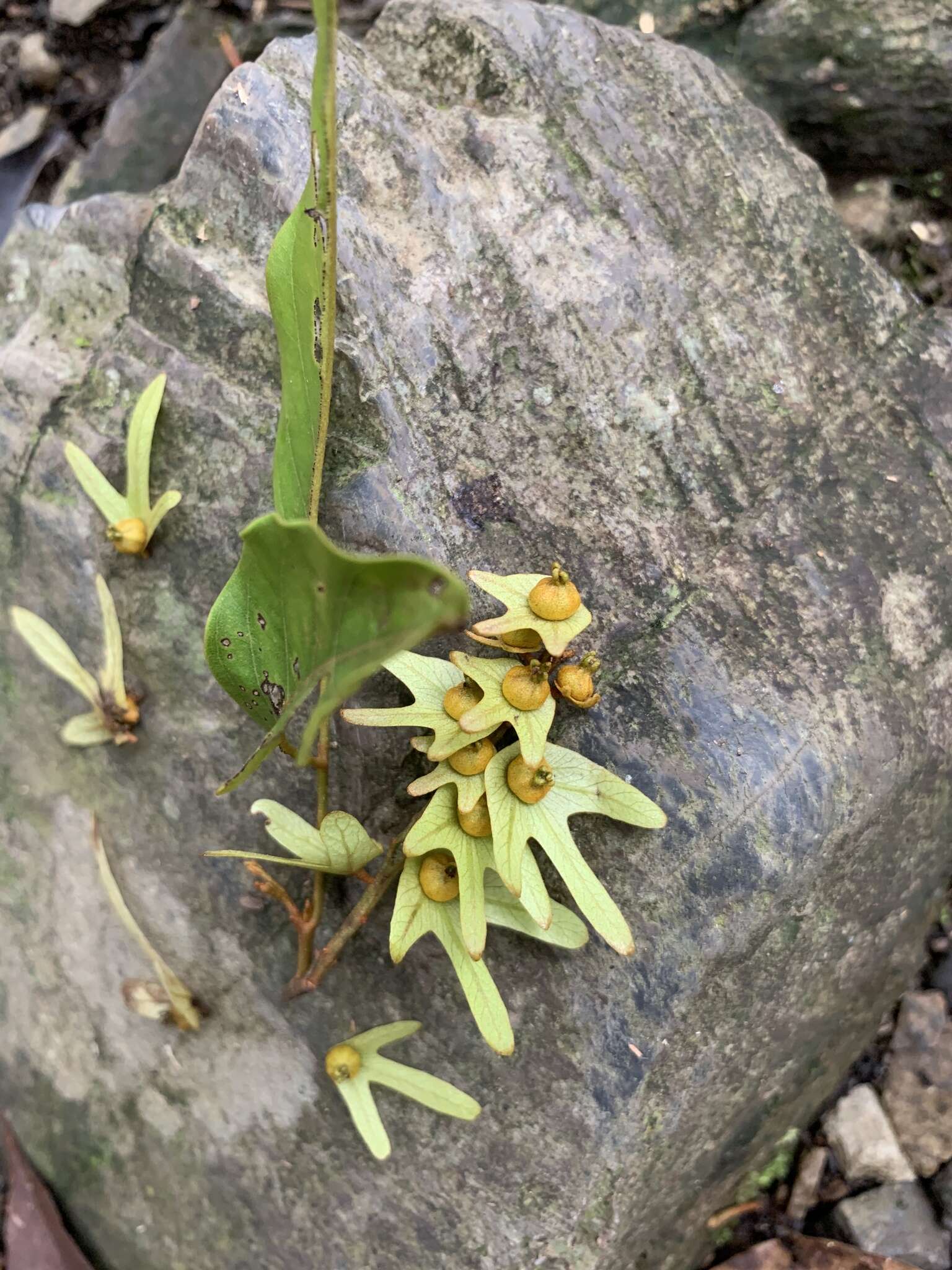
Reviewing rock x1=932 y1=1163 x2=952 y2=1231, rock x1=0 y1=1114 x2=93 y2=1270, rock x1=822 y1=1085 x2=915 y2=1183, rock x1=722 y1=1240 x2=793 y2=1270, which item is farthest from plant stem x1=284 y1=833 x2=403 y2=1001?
rock x1=932 y1=1163 x2=952 y2=1231

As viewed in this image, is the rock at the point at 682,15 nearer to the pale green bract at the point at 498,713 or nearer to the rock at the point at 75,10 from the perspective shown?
the rock at the point at 75,10

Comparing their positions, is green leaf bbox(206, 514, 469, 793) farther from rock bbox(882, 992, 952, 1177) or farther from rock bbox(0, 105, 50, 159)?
rock bbox(0, 105, 50, 159)

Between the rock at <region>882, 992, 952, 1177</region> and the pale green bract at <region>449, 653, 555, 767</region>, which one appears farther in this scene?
the rock at <region>882, 992, 952, 1177</region>

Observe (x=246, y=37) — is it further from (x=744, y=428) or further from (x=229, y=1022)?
(x=229, y=1022)

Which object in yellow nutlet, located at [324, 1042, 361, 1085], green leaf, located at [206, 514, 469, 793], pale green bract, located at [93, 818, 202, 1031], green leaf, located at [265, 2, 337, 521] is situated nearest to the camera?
→ green leaf, located at [206, 514, 469, 793]

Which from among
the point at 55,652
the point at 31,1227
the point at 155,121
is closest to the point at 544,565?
the point at 55,652

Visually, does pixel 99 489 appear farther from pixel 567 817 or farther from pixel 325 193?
pixel 567 817

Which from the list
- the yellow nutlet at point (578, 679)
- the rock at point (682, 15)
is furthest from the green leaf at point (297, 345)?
the rock at point (682, 15)
